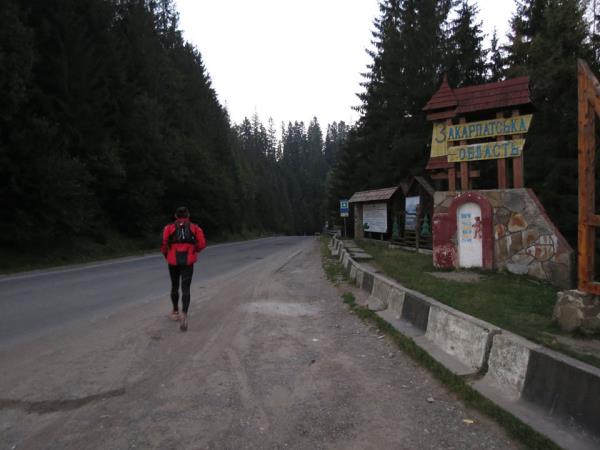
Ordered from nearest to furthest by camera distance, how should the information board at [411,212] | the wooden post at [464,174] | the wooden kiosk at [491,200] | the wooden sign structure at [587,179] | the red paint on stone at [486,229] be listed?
the wooden sign structure at [587,179], the wooden kiosk at [491,200], the red paint on stone at [486,229], the wooden post at [464,174], the information board at [411,212]

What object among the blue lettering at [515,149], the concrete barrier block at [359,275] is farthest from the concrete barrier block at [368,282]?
the blue lettering at [515,149]

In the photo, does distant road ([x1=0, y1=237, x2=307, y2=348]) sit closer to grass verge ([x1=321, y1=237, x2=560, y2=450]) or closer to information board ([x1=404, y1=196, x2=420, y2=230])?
grass verge ([x1=321, y1=237, x2=560, y2=450])

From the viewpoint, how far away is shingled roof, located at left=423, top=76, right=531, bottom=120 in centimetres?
1116

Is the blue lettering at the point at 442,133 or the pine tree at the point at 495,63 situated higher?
the pine tree at the point at 495,63

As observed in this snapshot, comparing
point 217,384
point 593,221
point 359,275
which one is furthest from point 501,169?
point 217,384

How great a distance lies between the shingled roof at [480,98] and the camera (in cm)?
1116

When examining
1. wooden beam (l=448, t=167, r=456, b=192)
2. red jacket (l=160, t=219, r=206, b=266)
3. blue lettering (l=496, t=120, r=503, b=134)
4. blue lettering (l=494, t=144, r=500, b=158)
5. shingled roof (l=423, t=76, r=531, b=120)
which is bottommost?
red jacket (l=160, t=219, r=206, b=266)

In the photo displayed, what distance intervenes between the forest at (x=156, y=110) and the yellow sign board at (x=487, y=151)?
7.95 meters

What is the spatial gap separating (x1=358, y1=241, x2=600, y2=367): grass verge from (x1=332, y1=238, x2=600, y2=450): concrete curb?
53 centimetres

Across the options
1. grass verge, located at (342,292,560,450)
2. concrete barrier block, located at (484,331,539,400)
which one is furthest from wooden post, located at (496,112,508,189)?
concrete barrier block, located at (484,331,539,400)

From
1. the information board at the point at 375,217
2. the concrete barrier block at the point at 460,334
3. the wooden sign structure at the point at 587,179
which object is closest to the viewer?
the concrete barrier block at the point at 460,334

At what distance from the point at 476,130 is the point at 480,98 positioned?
0.88m

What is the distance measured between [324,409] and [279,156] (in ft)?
452

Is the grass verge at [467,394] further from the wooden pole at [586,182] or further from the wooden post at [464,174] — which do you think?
the wooden post at [464,174]
